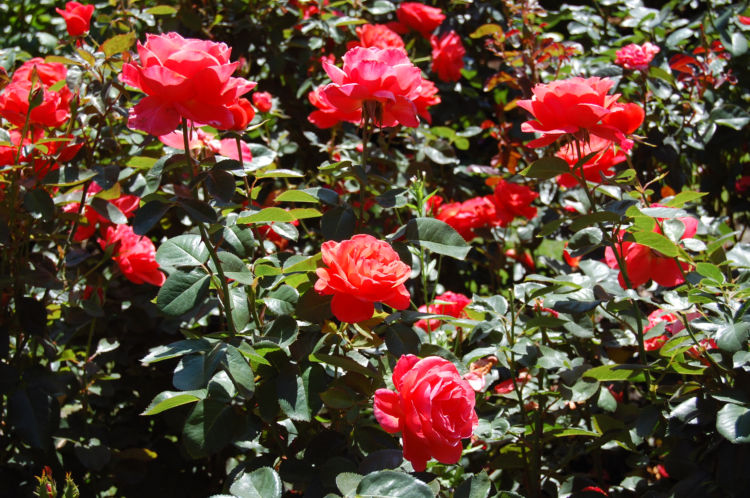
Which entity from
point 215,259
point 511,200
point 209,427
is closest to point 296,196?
point 215,259

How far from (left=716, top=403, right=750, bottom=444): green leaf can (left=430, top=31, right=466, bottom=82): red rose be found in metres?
1.69

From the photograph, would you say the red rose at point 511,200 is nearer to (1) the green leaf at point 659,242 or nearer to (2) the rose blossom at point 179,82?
(1) the green leaf at point 659,242

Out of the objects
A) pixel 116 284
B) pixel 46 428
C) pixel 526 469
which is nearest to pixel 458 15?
pixel 116 284

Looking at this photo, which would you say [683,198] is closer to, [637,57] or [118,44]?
[637,57]

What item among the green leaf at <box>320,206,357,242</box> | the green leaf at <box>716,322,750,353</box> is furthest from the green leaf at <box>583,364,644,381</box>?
the green leaf at <box>320,206,357,242</box>

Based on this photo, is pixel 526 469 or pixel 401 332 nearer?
pixel 401 332

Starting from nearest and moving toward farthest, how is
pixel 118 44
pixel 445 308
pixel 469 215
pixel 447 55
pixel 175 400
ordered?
pixel 175 400, pixel 118 44, pixel 445 308, pixel 469 215, pixel 447 55

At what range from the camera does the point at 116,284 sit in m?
1.77

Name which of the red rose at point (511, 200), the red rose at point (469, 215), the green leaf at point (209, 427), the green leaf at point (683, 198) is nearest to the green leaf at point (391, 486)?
the green leaf at point (209, 427)

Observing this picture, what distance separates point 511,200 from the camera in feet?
6.75

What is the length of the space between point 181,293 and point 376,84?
45 cm

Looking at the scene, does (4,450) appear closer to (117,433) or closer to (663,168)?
(117,433)

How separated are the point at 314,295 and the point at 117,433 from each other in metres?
0.93

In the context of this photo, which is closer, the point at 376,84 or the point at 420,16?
the point at 376,84
